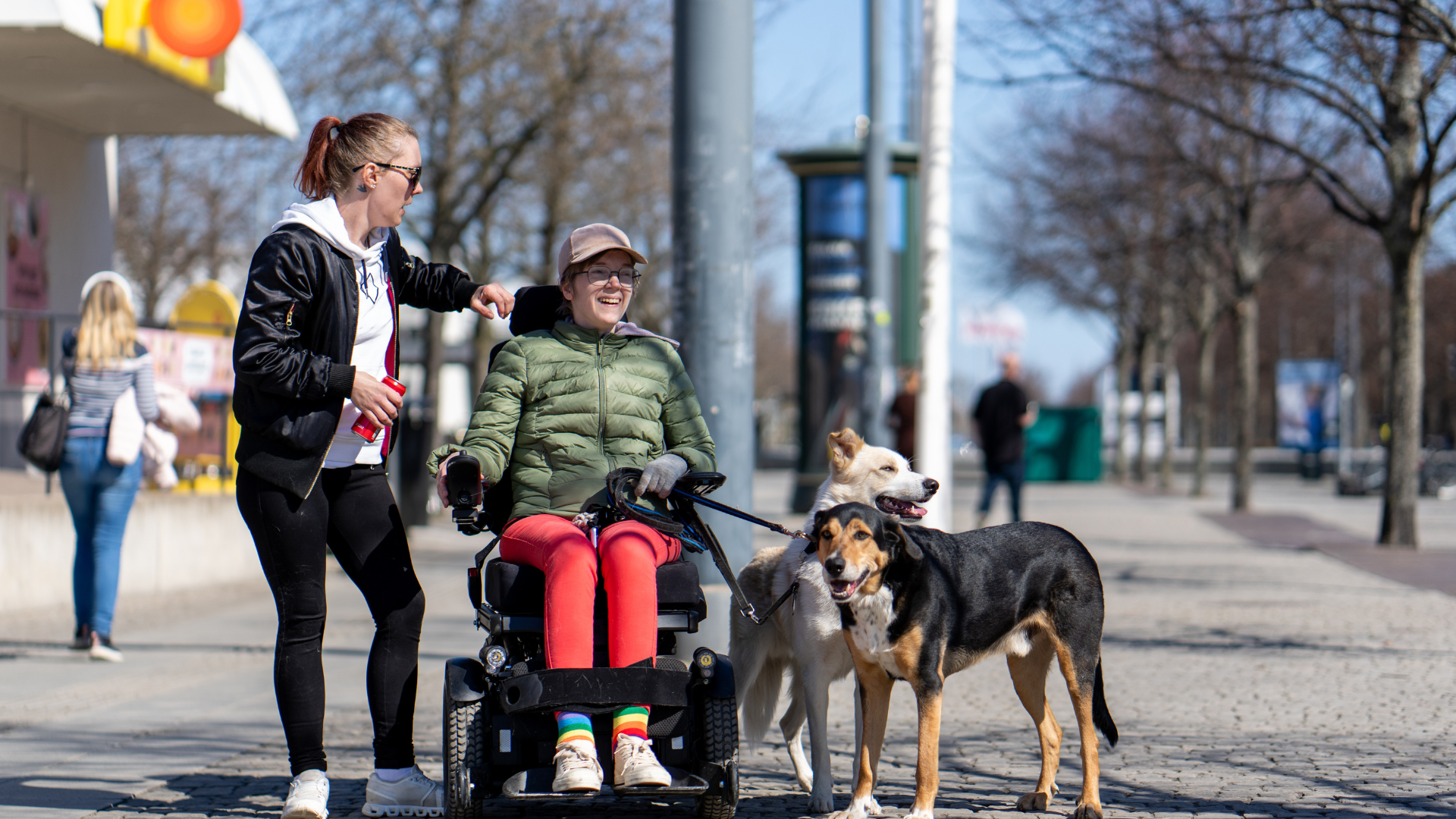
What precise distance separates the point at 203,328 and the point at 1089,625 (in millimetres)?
10832

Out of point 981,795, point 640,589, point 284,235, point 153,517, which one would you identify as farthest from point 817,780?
point 153,517

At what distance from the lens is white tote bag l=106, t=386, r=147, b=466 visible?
309 inches

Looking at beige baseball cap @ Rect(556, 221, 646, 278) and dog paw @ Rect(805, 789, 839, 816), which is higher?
beige baseball cap @ Rect(556, 221, 646, 278)

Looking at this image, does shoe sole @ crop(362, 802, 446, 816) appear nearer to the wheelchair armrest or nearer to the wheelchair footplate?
the wheelchair footplate

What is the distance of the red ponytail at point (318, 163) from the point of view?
4242mm

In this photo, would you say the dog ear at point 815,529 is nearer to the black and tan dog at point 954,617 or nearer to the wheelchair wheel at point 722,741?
the black and tan dog at point 954,617

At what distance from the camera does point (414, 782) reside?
172 inches

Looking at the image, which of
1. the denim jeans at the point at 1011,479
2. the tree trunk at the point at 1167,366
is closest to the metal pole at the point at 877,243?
the denim jeans at the point at 1011,479

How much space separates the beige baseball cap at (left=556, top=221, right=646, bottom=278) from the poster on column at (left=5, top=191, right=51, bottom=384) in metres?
9.86

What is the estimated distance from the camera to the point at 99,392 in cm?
795

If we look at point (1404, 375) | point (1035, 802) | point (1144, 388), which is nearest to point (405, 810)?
point (1035, 802)

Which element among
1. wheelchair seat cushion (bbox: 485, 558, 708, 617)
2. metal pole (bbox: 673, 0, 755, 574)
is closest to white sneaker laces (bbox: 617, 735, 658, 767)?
wheelchair seat cushion (bbox: 485, 558, 708, 617)

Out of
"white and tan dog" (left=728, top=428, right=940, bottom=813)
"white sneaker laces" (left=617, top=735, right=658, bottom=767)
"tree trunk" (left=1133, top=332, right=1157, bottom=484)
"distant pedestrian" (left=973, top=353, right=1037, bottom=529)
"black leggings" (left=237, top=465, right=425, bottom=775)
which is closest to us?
"white sneaker laces" (left=617, top=735, right=658, bottom=767)

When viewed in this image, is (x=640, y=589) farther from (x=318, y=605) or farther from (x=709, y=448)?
(x=318, y=605)
